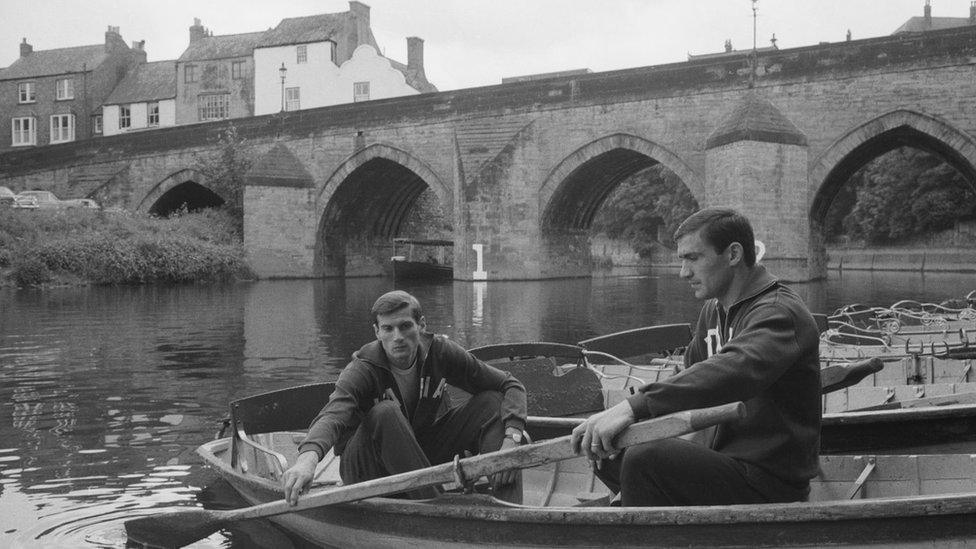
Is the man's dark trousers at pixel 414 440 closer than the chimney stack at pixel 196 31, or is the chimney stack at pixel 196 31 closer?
the man's dark trousers at pixel 414 440

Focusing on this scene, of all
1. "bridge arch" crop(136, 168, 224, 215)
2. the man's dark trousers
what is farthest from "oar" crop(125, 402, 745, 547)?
"bridge arch" crop(136, 168, 224, 215)

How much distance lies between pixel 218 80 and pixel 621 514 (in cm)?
5131

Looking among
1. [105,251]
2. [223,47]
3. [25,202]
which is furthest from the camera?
[223,47]

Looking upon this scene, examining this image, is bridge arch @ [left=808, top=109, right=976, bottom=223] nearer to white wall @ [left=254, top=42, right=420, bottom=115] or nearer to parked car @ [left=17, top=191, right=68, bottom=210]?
parked car @ [left=17, top=191, right=68, bottom=210]

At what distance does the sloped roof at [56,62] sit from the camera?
53594 mm

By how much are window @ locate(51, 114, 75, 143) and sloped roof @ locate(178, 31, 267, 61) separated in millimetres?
6811

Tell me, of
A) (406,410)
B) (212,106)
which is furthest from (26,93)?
(406,410)

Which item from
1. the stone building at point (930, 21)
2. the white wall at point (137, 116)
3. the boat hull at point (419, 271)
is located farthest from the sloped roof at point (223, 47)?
the stone building at point (930, 21)

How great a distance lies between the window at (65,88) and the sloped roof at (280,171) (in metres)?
23.4

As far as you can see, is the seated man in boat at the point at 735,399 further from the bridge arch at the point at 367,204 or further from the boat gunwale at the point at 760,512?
the bridge arch at the point at 367,204

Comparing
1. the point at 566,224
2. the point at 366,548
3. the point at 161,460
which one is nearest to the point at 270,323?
the point at 161,460

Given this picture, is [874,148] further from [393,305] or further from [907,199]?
[393,305]

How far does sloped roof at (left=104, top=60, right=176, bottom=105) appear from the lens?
173 feet

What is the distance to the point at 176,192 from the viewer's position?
1564 inches
